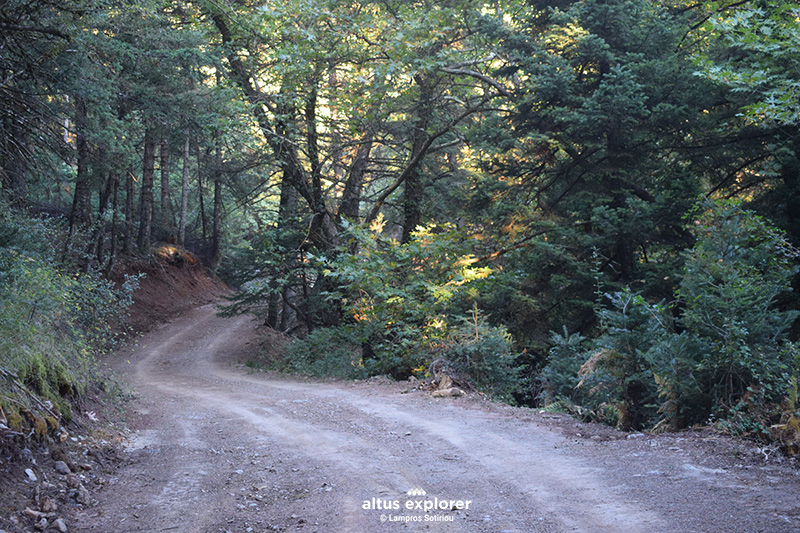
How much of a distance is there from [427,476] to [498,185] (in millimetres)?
9999

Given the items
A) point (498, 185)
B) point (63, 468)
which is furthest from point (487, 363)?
Answer: point (63, 468)

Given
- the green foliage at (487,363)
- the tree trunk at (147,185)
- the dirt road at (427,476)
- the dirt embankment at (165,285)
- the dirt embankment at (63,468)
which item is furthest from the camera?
the tree trunk at (147,185)

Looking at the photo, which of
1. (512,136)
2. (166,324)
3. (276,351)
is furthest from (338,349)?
(166,324)

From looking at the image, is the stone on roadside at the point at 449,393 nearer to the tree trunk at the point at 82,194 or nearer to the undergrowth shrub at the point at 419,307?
the undergrowth shrub at the point at 419,307

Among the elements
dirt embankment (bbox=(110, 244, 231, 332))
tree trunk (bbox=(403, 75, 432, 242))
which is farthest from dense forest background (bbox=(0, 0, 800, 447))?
dirt embankment (bbox=(110, 244, 231, 332))

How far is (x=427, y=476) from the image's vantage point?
5.16 m

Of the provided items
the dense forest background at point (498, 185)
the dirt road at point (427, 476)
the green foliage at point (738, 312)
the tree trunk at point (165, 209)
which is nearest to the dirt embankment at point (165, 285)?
the tree trunk at point (165, 209)

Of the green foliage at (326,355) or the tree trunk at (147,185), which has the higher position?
the tree trunk at (147,185)

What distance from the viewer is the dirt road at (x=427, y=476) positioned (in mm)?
4059

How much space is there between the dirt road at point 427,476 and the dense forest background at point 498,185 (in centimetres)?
110

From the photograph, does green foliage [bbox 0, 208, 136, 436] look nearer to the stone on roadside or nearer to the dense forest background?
the dense forest background

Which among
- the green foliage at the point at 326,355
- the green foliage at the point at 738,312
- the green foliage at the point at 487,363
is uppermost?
the green foliage at the point at 738,312

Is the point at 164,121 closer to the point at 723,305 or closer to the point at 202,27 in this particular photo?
the point at 202,27

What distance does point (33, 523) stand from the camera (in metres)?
3.87
